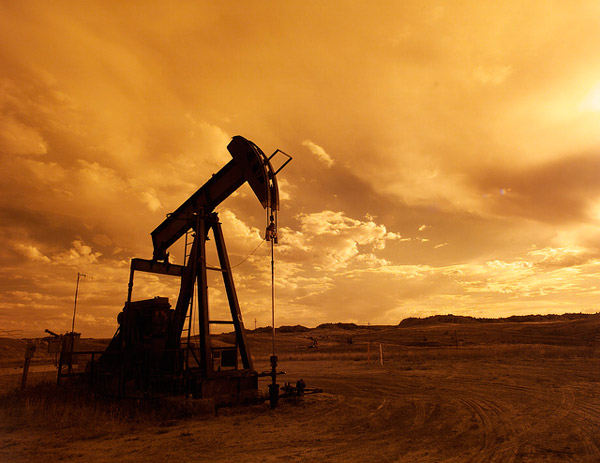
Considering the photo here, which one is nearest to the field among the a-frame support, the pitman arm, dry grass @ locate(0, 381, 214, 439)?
dry grass @ locate(0, 381, 214, 439)

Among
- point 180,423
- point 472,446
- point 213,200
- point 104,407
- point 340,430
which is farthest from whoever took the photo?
point 213,200

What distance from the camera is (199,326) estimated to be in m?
9.12

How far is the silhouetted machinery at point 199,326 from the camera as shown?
29.1 ft

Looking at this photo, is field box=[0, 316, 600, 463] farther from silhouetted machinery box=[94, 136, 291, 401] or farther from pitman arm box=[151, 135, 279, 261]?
pitman arm box=[151, 135, 279, 261]

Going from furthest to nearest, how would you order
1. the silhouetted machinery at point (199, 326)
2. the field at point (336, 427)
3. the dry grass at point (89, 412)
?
1. the silhouetted machinery at point (199, 326)
2. the dry grass at point (89, 412)
3. the field at point (336, 427)

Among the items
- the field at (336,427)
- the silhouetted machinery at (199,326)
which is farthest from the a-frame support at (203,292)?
the field at (336,427)

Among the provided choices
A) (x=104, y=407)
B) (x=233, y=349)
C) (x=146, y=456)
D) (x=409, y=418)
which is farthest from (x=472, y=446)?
(x=104, y=407)

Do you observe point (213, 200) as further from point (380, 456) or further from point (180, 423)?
point (380, 456)

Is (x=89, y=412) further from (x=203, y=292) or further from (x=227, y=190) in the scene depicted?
(x=227, y=190)

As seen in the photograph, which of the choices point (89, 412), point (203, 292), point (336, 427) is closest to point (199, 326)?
point (203, 292)

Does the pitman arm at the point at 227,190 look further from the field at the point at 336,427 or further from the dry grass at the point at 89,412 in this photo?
the field at the point at 336,427

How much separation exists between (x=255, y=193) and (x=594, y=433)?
7876mm

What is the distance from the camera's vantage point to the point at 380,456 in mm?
5301

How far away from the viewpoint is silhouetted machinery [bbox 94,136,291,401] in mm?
8859
